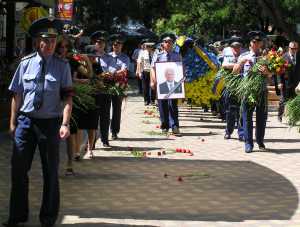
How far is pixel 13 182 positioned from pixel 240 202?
8.60 ft

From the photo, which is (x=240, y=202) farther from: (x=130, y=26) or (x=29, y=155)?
(x=130, y=26)

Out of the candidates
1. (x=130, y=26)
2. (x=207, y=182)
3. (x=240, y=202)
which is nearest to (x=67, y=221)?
(x=240, y=202)

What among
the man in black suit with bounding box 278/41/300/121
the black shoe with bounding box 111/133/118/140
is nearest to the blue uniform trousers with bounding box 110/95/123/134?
the black shoe with bounding box 111/133/118/140

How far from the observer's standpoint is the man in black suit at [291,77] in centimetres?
1534

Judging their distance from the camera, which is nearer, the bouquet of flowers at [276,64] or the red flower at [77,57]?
the red flower at [77,57]

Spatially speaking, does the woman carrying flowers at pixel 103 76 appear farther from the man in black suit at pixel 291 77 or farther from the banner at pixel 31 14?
the man in black suit at pixel 291 77

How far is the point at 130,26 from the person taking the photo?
49.9 meters

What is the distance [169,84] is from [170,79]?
17 centimetres

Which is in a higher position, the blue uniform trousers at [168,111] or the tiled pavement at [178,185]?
the blue uniform trousers at [168,111]

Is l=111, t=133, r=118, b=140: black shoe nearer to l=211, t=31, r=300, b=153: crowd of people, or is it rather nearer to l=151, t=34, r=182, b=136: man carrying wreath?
l=151, t=34, r=182, b=136: man carrying wreath

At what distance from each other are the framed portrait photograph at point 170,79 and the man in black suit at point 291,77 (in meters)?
2.42

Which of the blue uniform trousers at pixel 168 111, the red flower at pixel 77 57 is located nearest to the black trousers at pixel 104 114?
the red flower at pixel 77 57

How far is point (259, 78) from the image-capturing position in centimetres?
1145

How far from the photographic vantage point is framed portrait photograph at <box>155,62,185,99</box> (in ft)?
45.8
